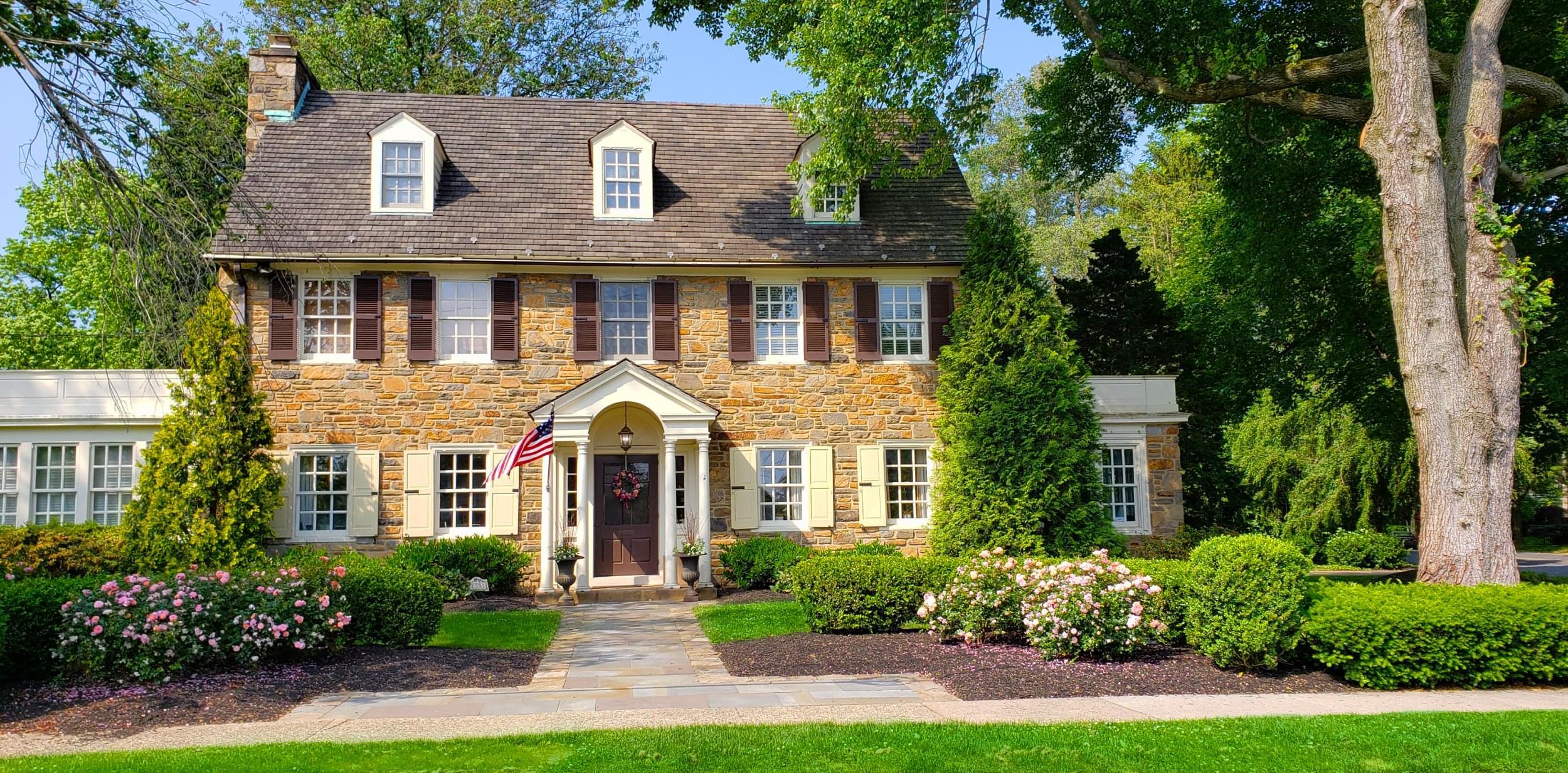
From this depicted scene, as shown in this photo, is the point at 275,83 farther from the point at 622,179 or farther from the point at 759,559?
the point at 759,559

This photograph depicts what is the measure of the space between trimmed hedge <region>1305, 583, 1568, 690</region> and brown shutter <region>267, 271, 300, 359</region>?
1449 cm

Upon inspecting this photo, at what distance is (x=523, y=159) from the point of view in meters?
18.8

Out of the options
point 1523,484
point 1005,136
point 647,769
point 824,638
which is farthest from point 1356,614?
point 1005,136

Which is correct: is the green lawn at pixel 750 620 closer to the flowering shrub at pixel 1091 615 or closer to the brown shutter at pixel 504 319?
the flowering shrub at pixel 1091 615

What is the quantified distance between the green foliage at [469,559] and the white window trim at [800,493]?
3.67 metres

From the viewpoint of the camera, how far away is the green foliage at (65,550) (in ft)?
47.7

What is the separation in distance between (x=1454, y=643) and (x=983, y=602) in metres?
4.06

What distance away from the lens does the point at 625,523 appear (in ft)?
57.2

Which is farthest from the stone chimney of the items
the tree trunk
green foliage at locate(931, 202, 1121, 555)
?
the tree trunk

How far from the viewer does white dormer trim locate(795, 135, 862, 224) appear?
1833 centimetres

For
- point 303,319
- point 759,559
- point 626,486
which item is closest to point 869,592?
point 759,559

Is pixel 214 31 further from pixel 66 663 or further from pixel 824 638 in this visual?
pixel 824 638

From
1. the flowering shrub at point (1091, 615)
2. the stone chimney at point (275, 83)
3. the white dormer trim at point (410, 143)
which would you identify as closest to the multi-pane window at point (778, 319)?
the white dormer trim at point (410, 143)

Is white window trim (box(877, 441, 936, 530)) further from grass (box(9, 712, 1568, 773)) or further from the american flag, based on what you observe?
grass (box(9, 712, 1568, 773))
